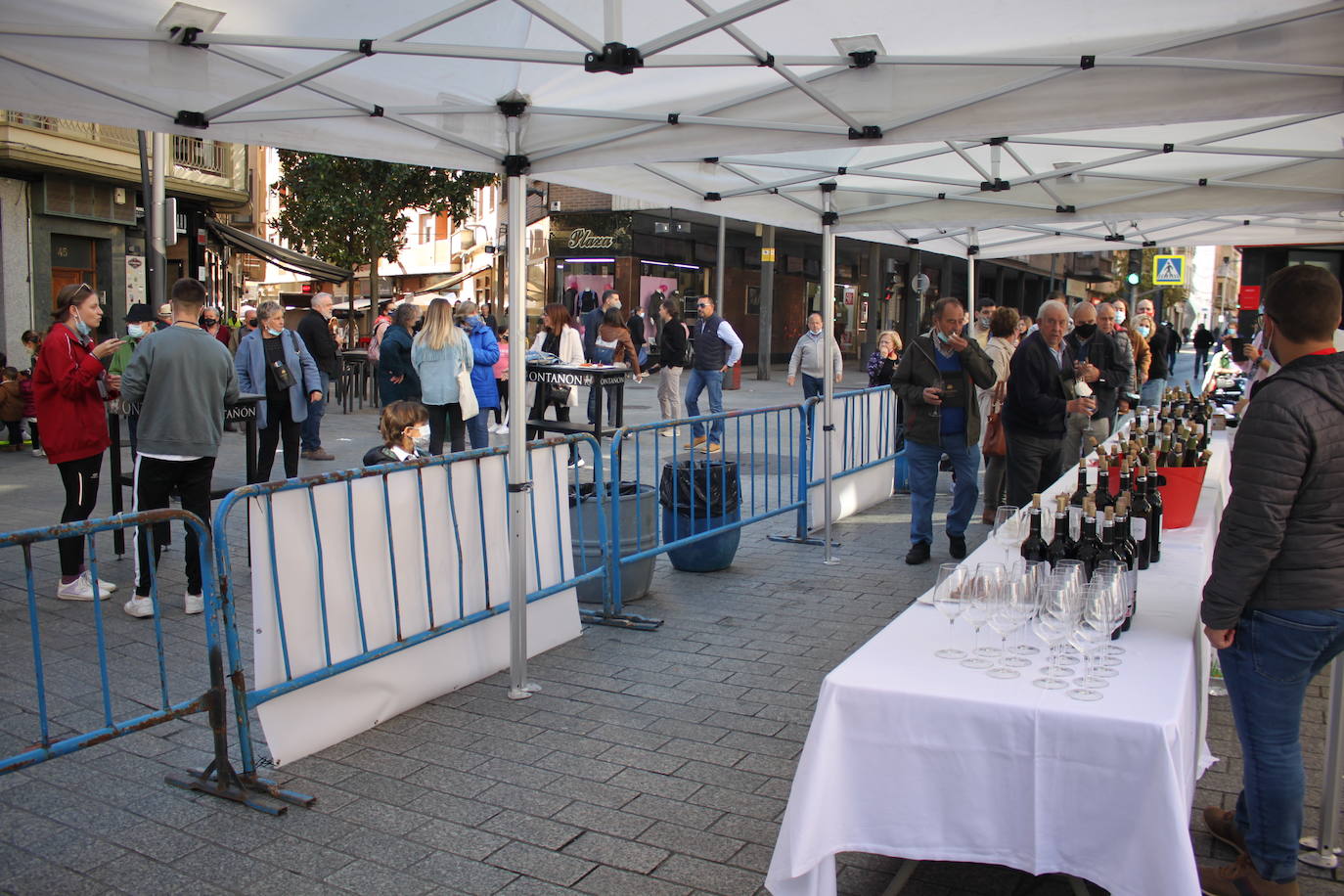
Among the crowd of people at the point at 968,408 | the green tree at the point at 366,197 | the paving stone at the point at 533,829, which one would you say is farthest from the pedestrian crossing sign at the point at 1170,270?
the paving stone at the point at 533,829

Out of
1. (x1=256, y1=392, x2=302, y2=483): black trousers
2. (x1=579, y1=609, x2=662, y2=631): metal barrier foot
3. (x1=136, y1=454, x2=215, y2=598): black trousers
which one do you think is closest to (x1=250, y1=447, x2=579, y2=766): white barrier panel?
(x1=579, y1=609, x2=662, y2=631): metal barrier foot

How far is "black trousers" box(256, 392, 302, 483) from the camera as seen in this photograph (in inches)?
376

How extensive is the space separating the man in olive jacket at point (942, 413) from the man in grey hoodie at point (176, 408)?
4.59m

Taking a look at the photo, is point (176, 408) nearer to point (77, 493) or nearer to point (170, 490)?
point (170, 490)

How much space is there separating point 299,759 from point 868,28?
377 cm

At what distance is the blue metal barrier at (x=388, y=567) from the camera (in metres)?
4.09

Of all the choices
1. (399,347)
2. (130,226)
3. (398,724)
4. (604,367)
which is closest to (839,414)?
(604,367)

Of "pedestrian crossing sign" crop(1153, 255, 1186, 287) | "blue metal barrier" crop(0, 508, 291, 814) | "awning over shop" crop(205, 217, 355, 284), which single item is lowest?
"blue metal barrier" crop(0, 508, 291, 814)

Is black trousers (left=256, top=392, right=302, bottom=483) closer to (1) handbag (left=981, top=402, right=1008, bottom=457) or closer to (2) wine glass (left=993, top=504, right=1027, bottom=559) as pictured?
(1) handbag (left=981, top=402, right=1008, bottom=457)

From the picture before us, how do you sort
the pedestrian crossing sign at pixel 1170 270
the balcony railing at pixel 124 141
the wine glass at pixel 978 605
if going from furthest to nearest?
the pedestrian crossing sign at pixel 1170 270 → the balcony railing at pixel 124 141 → the wine glass at pixel 978 605

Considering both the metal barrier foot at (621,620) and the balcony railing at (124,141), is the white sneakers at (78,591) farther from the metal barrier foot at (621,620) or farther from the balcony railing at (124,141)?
the balcony railing at (124,141)

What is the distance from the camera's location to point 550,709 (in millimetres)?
5004

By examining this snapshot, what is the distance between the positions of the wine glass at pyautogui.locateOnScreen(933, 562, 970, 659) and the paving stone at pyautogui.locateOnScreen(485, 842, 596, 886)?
1.37m

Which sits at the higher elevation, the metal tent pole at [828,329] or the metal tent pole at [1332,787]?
the metal tent pole at [828,329]
